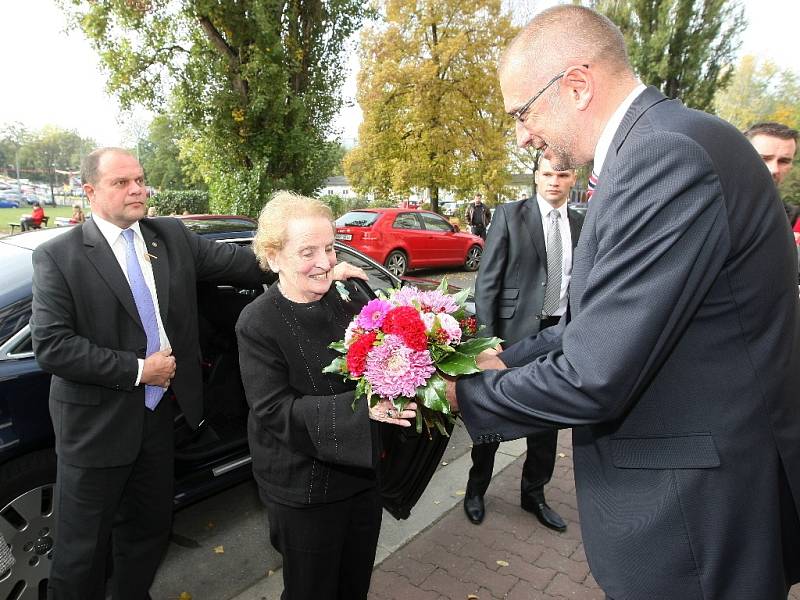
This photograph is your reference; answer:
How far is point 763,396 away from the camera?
4.39ft

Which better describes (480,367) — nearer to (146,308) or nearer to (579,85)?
(579,85)

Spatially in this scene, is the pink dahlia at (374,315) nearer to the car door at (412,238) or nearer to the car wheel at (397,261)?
the car wheel at (397,261)

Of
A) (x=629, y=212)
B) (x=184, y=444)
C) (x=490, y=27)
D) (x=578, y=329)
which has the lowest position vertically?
(x=184, y=444)

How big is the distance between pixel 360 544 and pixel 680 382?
4.84 feet

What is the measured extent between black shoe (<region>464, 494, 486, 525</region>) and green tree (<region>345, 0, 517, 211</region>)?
1948cm

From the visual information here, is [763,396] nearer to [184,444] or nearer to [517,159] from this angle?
[184,444]

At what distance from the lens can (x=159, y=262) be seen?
268 cm

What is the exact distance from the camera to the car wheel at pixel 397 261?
1342 cm

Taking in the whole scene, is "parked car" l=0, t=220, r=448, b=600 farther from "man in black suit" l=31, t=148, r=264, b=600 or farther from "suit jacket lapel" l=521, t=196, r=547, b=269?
"suit jacket lapel" l=521, t=196, r=547, b=269

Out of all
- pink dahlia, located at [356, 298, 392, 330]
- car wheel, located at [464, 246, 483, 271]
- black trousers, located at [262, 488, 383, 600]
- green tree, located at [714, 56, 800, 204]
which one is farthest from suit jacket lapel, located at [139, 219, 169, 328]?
green tree, located at [714, 56, 800, 204]

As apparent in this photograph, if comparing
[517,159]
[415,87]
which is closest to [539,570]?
[415,87]

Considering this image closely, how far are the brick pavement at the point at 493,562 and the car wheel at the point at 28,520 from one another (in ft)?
5.69

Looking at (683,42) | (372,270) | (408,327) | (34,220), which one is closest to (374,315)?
(408,327)

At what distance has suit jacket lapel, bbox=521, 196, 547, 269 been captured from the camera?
3570mm
